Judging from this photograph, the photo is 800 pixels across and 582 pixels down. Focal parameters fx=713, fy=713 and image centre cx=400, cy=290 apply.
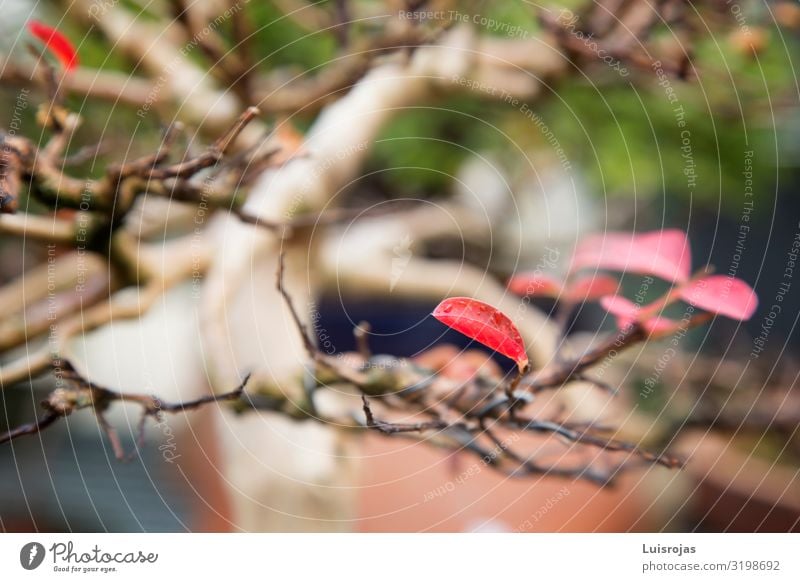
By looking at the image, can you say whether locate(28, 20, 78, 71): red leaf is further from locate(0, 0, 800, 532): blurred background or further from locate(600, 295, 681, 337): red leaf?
locate(600, 295, 681, 337): red leaf

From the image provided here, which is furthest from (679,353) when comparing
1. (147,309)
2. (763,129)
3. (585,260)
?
(147,309)

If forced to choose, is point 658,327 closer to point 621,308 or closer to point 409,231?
point 621,308

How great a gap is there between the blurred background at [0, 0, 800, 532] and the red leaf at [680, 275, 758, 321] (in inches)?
4.3

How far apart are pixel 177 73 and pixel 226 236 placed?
0.10 meters

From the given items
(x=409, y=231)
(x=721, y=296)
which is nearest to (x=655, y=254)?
(x=721, y=296)

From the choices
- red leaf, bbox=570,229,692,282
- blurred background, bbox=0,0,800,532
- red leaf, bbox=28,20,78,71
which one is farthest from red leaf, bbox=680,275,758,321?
red leaf, bbox=28,20,78,71

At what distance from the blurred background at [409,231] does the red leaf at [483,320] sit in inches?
4.3
